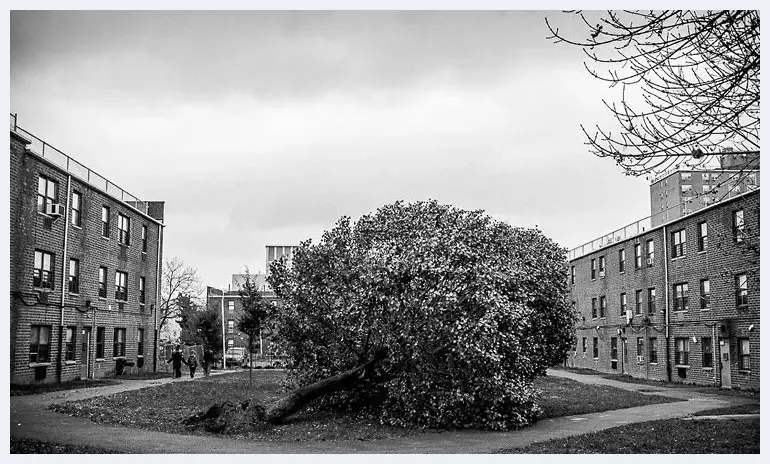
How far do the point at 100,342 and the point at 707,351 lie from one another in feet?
73.7

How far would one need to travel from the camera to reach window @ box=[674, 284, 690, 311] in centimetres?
3025

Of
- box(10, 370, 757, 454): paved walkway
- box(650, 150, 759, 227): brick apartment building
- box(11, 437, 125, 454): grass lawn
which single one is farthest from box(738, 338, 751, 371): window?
box(11, 437, 125, 454): grass lawn

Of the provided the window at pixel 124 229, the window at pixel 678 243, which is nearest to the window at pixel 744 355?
the window at pixel 678 243

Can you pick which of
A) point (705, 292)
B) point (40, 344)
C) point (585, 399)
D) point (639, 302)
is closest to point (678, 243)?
point (705, 292)

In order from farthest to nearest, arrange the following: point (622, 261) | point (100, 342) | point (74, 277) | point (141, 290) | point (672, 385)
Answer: point (622, 261), point (141, 290), point (672, 385), point (100, 342), point (74, 277)

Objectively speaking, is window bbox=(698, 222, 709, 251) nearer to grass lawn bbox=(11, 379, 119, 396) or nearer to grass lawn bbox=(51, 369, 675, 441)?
grass lawn bbox=(51, 369, 675, 441)

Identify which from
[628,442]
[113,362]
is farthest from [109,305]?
[628,442]

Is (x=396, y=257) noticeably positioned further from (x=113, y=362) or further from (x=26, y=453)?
(x=113, y=362)

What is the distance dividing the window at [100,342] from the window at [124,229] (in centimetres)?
363

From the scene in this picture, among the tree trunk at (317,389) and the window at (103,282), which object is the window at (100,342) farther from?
the tree trunk at (317,389)

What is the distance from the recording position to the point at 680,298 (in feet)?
101

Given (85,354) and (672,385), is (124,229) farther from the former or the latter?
(672,385)

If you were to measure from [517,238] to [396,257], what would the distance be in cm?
622

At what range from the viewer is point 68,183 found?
21.5 m
